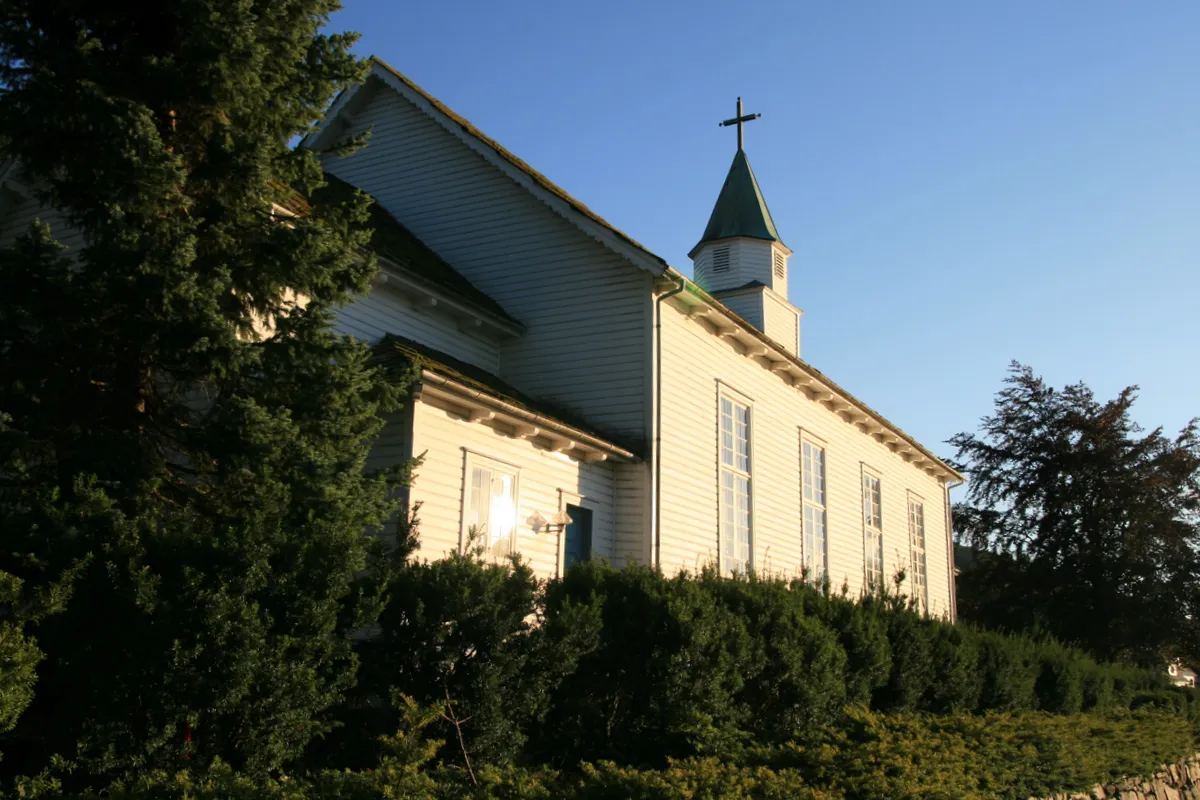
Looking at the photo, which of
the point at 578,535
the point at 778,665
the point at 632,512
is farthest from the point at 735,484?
the point at 778,665

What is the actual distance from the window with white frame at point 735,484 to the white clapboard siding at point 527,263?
9.51 ft

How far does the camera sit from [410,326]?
51.3ft

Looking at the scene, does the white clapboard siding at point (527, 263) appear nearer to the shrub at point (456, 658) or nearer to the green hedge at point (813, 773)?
the green hedge at point (813, 773)

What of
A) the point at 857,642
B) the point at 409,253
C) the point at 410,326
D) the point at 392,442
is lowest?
the point at 857,642

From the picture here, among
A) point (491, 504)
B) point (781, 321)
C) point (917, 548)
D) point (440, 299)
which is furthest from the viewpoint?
point (917, 548)

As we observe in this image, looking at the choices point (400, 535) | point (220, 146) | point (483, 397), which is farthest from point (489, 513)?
point (220, 146)

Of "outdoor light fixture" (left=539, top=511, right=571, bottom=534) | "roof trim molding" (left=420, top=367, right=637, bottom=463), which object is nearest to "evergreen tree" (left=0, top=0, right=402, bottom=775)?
"roof trim molding" (left=420, top=367, right=637, bottom=463)

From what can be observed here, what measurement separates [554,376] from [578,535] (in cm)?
281

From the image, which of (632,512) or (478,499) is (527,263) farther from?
(478,499)

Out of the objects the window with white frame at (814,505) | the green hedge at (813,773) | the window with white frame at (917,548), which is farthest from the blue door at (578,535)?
the window with white frame at (917,548)

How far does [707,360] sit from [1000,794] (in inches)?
385

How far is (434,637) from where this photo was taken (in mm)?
8406

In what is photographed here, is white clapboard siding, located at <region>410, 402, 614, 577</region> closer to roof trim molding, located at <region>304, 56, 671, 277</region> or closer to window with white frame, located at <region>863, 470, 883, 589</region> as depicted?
roof trim molding, located at <region>304, 56, 671, 277</region>

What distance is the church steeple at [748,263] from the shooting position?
25.6 m
